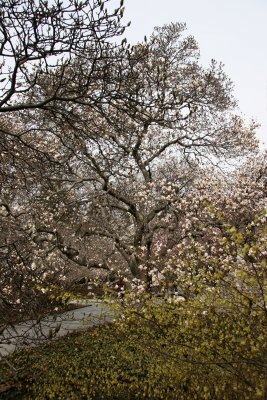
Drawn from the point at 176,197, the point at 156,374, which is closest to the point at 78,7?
the point at 156,374

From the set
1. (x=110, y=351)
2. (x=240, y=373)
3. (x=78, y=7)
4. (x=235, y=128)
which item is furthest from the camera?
(x=235, y=128)

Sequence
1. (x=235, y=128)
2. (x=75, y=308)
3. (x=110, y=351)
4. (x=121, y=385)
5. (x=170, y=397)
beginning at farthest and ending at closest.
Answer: (x=75, y=308) → (x=235, y=128) → (x=110, y=351) → (x=121, y=385) → (x=170, y=397)

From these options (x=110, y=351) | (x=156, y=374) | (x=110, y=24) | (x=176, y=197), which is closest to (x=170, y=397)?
(x=156, y=374)

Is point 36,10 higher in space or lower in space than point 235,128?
lower

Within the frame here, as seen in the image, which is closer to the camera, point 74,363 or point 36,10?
point 36,10

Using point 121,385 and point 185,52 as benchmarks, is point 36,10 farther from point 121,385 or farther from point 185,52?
point 185,52

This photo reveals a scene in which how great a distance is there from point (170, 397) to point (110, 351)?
10.3 ft

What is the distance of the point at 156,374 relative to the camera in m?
6.00

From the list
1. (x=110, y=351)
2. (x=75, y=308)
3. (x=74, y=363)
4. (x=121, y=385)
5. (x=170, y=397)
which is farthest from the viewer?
(x=75, y=308)

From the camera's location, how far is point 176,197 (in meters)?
11.8

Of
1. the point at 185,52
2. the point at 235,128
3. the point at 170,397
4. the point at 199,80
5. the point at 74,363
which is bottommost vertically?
the point at 170,397

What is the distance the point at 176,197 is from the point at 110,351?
5317mm

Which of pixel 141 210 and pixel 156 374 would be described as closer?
pixel 156 374

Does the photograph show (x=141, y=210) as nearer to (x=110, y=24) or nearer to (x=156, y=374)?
(x=156, y=374)
